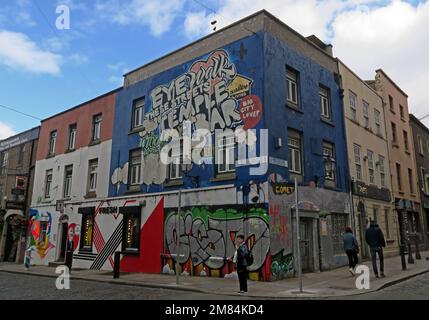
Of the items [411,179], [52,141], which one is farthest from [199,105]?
[411,179]

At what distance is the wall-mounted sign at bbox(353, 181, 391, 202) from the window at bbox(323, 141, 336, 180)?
1.98 m

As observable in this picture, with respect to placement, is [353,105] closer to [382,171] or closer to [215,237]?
[382,171]

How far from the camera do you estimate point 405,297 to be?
9.27 metres

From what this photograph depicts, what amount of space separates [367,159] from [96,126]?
1535cm

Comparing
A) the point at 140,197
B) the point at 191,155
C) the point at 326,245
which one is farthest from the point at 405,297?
the point at 140,197

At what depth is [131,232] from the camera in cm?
1819

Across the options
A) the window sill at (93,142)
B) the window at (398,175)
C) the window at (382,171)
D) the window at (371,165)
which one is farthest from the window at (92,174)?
the window at (398,175)

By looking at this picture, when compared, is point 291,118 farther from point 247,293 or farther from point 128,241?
point 128,241

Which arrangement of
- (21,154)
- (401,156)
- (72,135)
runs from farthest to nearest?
(21,154)
(401,156)
(72,135)

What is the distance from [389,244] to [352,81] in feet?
30.2

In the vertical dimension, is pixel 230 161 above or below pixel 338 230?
above

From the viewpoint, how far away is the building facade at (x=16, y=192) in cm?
2547

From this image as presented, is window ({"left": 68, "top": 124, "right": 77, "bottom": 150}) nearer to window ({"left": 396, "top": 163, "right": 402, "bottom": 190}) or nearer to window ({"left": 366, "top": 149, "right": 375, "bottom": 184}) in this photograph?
window ({"left": 366, "top": 149, "right": 375, "bottom": 184})

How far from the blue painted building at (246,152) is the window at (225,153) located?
0.05 metres
